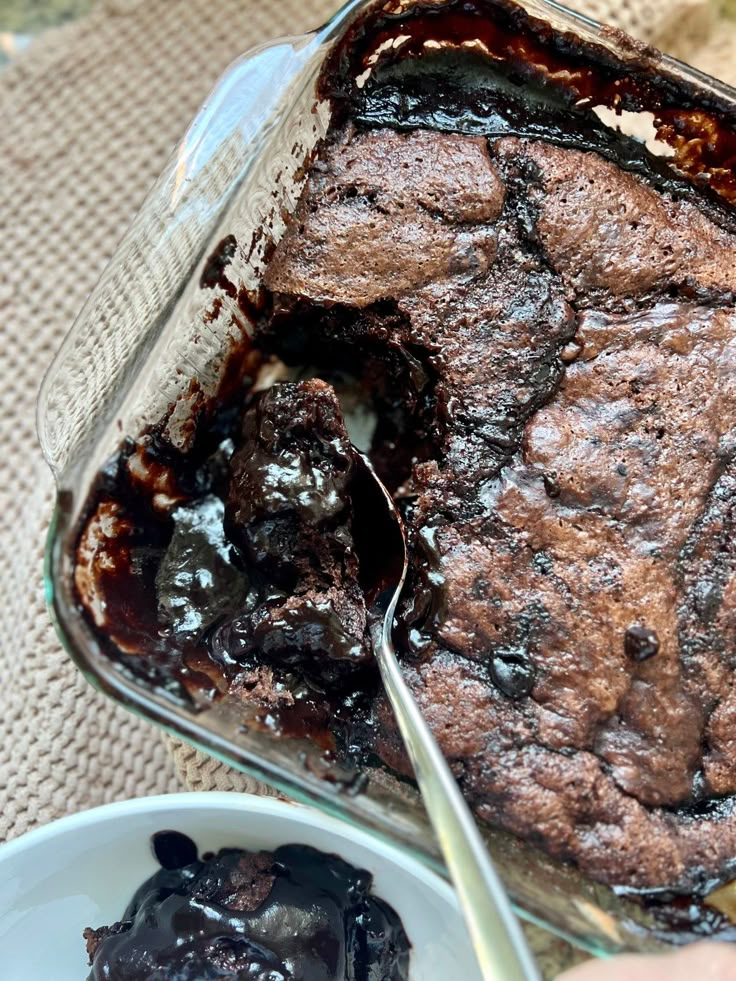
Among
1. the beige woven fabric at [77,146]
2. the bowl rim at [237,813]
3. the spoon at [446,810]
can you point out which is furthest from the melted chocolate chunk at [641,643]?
the beige woven fabric at [77,146]

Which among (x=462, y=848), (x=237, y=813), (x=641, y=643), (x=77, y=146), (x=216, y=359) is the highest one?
(x=77, y=146)

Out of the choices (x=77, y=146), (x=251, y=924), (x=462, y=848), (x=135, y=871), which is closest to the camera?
(x=462, y=848)

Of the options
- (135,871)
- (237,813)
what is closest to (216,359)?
(237,813)

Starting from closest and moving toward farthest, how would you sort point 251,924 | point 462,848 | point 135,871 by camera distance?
1. point 462,848
2. point 251,924
3. point 135,871

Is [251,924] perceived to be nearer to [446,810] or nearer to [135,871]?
[135,871]

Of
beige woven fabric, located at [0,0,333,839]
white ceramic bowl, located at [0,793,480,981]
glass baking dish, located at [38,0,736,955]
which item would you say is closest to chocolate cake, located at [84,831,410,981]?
white ceramic bowl, located at [0,793,480,981]
